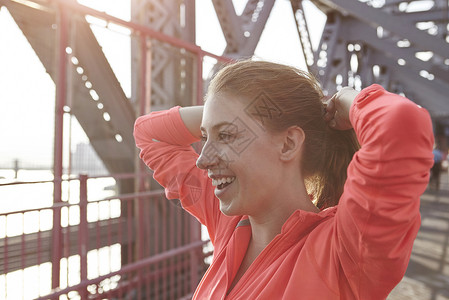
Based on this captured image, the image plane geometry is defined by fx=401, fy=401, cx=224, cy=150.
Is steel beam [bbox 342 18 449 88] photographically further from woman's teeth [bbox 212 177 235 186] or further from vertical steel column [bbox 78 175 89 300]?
woman's teeth [bbox 212 177 235 186]

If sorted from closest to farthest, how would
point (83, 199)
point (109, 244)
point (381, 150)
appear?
point (381, 150), point (83, 199), point (109, 244)

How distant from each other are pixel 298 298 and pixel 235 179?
1.29 ft

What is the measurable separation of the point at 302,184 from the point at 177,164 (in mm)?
597

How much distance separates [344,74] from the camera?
11.3 meters

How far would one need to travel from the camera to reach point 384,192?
898mm

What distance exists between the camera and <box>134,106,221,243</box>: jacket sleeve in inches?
65.0

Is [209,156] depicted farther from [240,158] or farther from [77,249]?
[77,249]

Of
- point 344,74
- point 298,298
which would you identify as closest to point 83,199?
point 298,298

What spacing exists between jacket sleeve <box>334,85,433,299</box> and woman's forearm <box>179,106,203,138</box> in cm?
86

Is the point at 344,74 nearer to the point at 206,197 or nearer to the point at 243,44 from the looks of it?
the point at 243,44

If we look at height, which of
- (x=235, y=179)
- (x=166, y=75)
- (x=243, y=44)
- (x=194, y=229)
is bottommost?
(x=194, y=229)

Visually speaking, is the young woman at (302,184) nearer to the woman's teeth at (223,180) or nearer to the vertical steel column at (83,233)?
the woman's teeth at (223,180)

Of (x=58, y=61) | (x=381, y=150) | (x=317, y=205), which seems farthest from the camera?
(x=58, y=61)

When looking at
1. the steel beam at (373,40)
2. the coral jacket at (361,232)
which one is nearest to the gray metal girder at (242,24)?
the coral jacket at (361,232)
